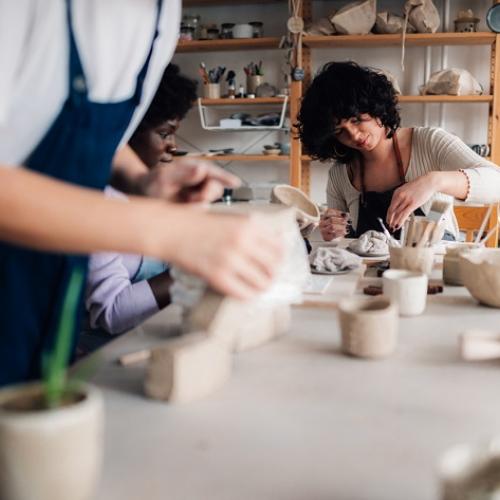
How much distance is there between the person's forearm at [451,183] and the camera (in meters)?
1.93

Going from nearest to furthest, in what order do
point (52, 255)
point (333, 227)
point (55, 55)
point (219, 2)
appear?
point (55, 55), point (52, 255), point (333, 227), point (219, 2)

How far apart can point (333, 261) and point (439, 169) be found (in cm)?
111

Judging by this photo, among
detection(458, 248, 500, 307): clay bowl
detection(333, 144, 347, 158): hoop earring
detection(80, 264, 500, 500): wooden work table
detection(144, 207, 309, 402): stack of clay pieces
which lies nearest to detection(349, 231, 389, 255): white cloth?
detection(458, 248, 500, 307): clay bowl

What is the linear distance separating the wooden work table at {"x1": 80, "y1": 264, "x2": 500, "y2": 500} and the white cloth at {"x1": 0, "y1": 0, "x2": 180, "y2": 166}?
1.19 feet

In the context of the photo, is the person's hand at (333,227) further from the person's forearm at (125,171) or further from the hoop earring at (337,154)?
the person's forearm at (125,171)

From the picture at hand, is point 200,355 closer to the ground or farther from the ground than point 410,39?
closer to the ground

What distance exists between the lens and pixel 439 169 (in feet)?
8.06

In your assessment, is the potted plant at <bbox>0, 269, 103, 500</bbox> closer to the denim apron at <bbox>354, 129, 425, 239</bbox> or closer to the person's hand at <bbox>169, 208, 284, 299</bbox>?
the person's hand at <bbox>169, 208, 284, 299</bbox>

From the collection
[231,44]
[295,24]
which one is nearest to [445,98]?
[295,24]

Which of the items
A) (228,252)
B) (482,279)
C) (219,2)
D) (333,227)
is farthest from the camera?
(219,2)

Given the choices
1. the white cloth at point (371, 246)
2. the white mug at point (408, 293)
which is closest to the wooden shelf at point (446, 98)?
the white cloth at point (371, 246)

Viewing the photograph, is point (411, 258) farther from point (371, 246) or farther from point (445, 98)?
point (445, 98)

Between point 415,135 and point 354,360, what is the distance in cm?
178

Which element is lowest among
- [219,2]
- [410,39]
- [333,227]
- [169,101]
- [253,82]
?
[333,227]
